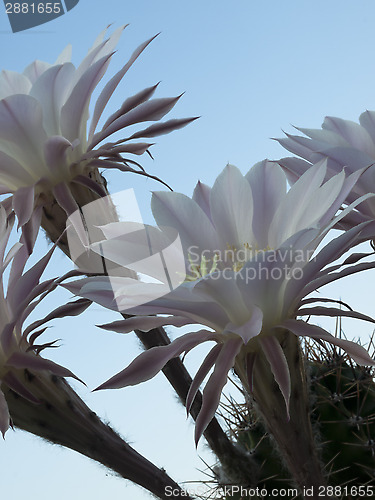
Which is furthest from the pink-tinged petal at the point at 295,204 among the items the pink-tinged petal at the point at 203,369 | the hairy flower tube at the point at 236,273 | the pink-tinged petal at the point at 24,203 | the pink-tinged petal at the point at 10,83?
the pink-tinged petal at the point at 10,83

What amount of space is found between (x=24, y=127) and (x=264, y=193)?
23 centimetres

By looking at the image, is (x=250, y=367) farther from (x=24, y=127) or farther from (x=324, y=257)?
(x=24, y=127)

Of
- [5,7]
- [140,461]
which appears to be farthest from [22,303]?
[5,7]

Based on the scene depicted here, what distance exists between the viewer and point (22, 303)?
56 centimetres

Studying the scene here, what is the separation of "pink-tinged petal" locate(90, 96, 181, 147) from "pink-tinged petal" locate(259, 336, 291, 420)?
0.25 meters

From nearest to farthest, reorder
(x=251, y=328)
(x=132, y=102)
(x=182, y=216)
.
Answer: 1. (x=251, y=328)
2. (x=182, y=216)
3. (x=132, y=102)

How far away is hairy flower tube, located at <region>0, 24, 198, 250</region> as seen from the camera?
2.00 ft

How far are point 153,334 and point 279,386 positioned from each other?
0.59 feet

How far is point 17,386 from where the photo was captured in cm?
57

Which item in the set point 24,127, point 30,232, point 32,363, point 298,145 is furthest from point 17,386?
point 298,145

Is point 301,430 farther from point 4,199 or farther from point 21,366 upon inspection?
point 4,199

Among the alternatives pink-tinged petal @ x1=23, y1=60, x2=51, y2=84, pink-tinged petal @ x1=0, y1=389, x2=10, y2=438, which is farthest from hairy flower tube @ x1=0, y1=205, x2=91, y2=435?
pink-tinged petal @ x1=23, y1=60, x2=51, y2=84

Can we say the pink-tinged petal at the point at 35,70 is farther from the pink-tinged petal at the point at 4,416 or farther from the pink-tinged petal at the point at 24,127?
the pink-tinged petal at the point at 4,416

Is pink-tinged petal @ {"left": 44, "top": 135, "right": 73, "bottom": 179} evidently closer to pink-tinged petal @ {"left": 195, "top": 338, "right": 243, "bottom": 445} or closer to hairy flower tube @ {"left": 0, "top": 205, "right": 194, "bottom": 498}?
hairy flower tube @ {"left": 0, "top": 205, "right": 194, "bottom": 498}
